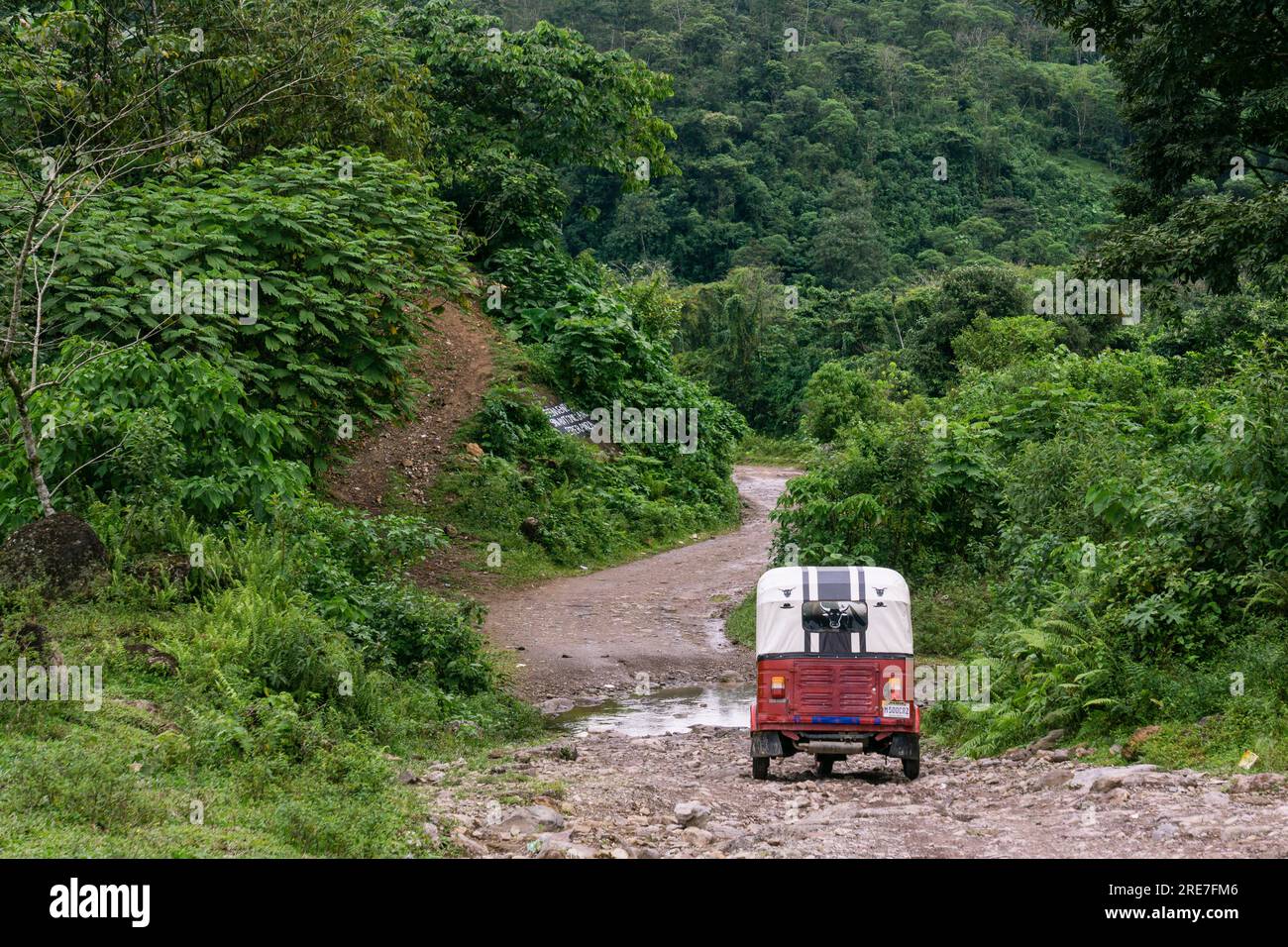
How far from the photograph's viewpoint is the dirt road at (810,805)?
710cm

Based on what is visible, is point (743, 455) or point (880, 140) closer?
point (743, 455)

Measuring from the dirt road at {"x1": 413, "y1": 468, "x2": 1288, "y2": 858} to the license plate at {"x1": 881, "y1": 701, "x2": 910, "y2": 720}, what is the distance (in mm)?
541

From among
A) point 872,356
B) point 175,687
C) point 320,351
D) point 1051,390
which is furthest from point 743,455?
point 175,687

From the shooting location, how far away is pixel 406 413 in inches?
719

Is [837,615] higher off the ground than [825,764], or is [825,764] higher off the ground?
[837,615]

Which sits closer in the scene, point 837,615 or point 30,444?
point 837,615

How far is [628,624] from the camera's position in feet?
56.5

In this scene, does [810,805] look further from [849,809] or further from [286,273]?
[286,273]

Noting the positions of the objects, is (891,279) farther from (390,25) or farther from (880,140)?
(390,25)

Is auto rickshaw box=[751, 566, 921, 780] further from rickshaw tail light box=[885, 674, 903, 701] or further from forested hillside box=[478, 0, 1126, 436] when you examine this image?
forested hillside box=[478, 0, 1126, 436]

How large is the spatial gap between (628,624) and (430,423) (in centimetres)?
709

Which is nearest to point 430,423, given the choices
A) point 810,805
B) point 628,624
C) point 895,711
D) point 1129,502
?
point 628,624

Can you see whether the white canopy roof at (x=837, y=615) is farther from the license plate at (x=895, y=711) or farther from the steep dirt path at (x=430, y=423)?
the steep dirt path at (x=430, y=423)

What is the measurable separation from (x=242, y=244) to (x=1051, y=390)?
12362 mm
